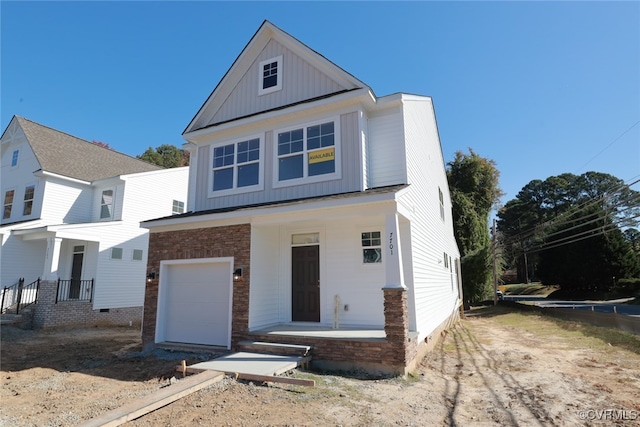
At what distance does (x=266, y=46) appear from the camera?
1128 centimetres

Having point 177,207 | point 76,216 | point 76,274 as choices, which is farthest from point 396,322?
point 76,216

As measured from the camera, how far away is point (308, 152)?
977 centimetres

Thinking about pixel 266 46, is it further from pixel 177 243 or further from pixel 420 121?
pixel 177 243

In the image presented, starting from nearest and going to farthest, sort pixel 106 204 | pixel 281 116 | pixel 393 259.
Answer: pixel 393 259
pixel 281 116
pixel 106 204

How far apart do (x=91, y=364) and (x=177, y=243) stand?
11.4 feet

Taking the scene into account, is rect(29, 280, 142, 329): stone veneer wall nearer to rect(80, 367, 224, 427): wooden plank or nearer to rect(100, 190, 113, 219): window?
rect(100, 190, 113, 219): window

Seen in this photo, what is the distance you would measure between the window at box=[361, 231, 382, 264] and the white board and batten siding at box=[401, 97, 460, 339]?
2.91 ft

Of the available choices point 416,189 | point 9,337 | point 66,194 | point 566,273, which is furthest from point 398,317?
point 566,273

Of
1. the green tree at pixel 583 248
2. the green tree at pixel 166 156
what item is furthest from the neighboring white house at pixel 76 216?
the green tree at pixel 583 248

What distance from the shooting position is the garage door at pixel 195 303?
9.43 m

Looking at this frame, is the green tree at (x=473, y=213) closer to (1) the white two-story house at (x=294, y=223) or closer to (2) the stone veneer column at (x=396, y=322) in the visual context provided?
(1) the white two-story house at (x=294, y=223)

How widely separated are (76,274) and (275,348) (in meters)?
14.1

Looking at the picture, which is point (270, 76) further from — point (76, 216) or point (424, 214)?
point (76, 216)

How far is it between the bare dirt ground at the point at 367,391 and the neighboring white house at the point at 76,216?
577 cm
